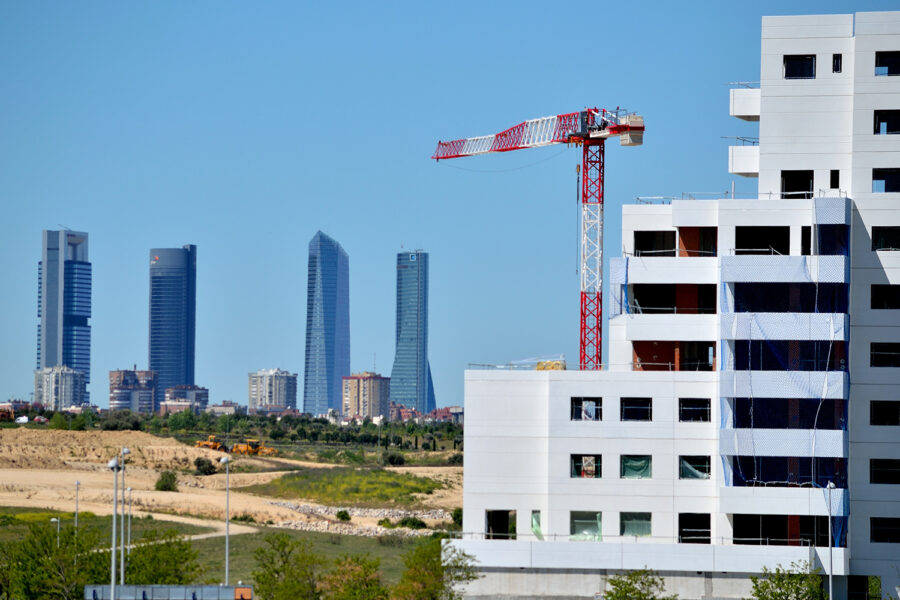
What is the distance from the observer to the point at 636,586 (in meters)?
70.1

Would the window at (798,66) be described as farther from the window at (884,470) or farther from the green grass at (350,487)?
the green grass at (350,487)

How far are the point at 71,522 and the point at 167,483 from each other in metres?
48.1

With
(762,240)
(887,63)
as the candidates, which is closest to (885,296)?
(762,240)

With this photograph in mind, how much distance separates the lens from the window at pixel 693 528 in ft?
238

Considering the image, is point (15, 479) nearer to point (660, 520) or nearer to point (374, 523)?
point (374, 523)

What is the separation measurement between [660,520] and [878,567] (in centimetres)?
1191

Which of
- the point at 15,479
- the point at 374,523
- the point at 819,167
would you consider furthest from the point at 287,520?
the point at 819,167

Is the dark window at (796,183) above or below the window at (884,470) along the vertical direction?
above

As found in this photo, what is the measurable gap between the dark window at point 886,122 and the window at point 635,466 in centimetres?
2224

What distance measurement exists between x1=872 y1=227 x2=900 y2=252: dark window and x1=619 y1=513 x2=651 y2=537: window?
19.4 m

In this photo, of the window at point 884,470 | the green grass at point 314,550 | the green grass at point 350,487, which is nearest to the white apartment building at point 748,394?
the window at point 884,470

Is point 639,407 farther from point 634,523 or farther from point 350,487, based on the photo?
point 350,487

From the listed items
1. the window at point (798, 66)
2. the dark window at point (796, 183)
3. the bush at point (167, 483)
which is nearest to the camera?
the dark window at point (796, 183)

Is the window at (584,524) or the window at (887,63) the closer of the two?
the window at (584,524)
